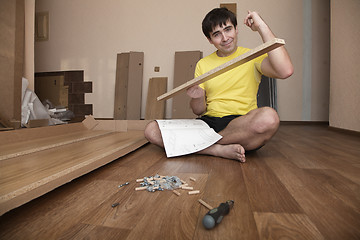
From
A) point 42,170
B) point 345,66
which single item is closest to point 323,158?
point 42,170

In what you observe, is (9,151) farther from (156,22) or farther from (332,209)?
(156,22)

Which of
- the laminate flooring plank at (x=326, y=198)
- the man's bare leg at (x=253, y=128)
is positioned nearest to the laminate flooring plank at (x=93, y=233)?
the laminate flooring plank at (x=326, y=198)

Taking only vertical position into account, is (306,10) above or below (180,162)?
above

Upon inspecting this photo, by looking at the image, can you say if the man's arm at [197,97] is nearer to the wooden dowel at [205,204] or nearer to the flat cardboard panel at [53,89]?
the wooden dowel at [205,204]

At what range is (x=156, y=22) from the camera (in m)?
3.98

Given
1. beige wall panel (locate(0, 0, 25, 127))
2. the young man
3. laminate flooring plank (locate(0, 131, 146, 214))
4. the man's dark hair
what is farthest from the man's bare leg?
beige wall panel (locate(0, 0, 25, 127))

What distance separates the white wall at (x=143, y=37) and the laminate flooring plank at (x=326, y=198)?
2.84 meters

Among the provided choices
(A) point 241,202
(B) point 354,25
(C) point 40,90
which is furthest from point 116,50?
(A) point 241,202

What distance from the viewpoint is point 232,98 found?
58.1 inches

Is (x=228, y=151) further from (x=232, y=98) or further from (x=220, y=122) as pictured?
(x=232, y=98)

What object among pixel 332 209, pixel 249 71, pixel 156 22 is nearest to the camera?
pixel 332 209

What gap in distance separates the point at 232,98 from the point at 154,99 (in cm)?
254

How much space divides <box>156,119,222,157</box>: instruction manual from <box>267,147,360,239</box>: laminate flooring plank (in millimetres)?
393

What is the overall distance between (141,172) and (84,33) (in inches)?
159
